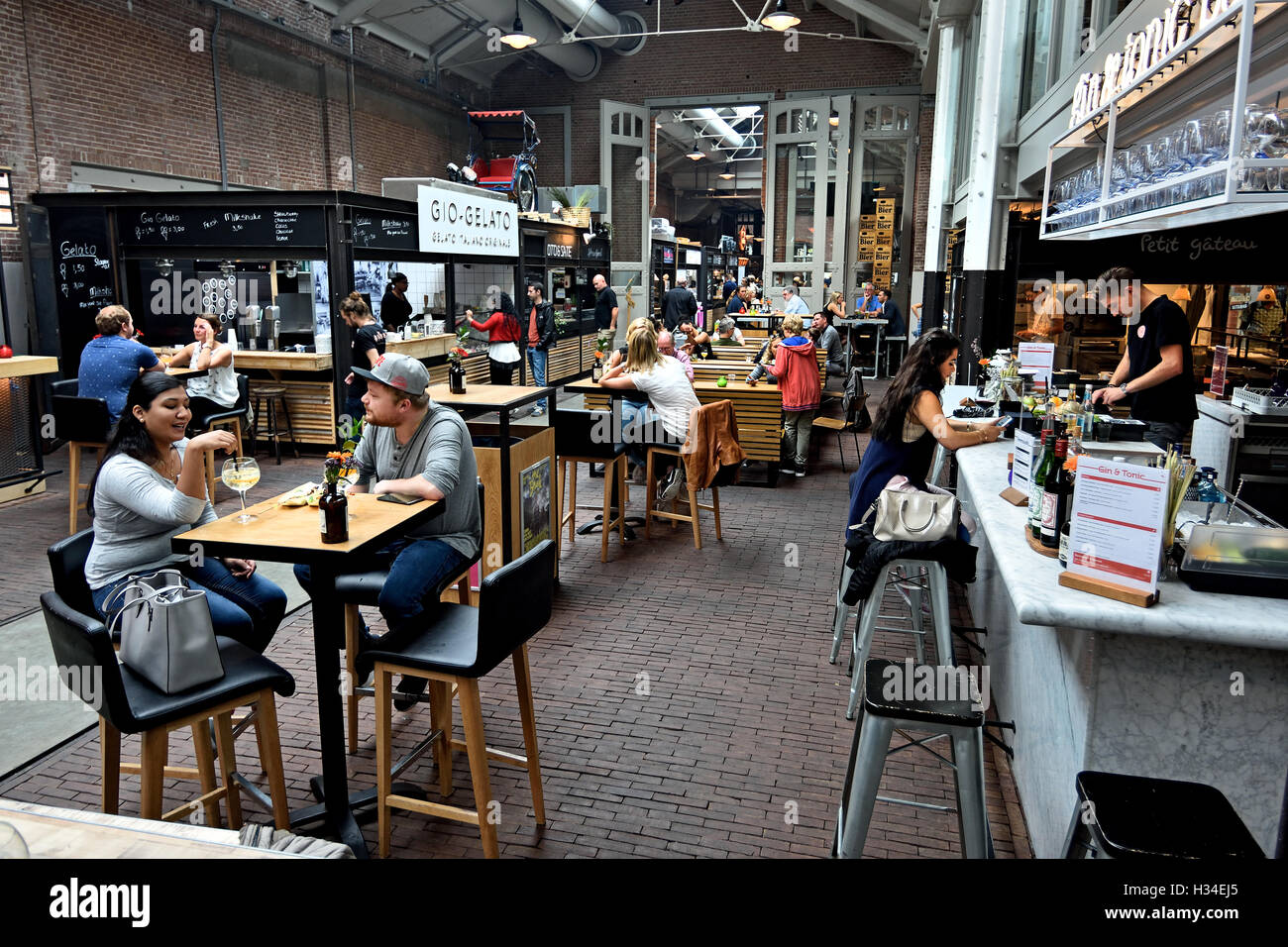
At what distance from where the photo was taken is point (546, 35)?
53.3 feet

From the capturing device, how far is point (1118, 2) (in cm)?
499

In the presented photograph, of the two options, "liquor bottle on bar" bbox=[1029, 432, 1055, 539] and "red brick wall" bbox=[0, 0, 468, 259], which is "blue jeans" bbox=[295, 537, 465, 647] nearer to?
"liquor bottle on bar" bbox=[1029, 432, 1055, 539]

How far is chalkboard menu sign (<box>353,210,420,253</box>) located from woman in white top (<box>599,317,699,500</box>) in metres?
3.81

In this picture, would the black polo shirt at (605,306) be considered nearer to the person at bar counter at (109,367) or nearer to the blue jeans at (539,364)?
the blue jeans at (539,364)

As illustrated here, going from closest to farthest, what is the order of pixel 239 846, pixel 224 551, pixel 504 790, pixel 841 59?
pixel 239 846
pixel 224 551
pixel 504 790
pixel 841 59

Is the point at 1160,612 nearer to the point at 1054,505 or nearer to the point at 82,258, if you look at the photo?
the point at 1054,505

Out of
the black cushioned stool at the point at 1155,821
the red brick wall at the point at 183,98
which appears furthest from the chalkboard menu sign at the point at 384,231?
the black cushioned stool at the point at 1155,821

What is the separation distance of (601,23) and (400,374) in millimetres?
14893

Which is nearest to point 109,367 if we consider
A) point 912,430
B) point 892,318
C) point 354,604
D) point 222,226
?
point 222,226

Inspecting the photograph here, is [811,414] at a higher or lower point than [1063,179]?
lower
